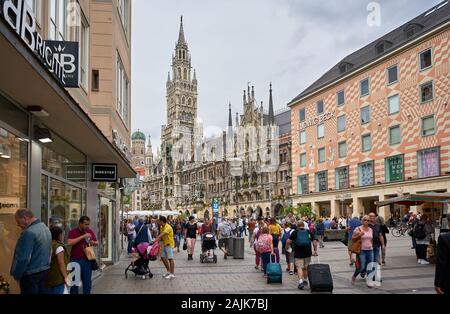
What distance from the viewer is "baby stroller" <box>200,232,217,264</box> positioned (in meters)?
20.4

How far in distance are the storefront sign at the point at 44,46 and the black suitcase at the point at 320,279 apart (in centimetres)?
676

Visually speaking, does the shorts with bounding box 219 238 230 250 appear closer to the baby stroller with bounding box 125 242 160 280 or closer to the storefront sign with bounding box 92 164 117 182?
the baby stroller with bounding box 125 242 160 280

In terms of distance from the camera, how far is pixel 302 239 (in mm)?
13812

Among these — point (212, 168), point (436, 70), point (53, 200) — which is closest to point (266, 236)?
point (53, 200)

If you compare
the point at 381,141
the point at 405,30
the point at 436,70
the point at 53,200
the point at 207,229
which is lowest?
the point at 207,229

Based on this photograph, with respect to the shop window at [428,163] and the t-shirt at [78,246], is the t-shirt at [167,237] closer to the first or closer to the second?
the t-shirt at [78,246]

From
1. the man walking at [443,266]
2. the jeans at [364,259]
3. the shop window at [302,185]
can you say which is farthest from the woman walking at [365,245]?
the shop window at [302,185]

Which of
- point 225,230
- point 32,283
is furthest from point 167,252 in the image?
point 225,230

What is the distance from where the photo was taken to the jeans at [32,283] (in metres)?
6.45

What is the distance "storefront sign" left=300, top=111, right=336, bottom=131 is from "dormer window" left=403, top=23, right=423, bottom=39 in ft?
40.2

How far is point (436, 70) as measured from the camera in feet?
129

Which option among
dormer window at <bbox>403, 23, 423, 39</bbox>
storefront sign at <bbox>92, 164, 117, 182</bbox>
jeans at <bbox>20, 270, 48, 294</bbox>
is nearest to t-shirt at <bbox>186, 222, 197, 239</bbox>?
storefront sign at <bbox>92, 164, 117, 182</bbox>
